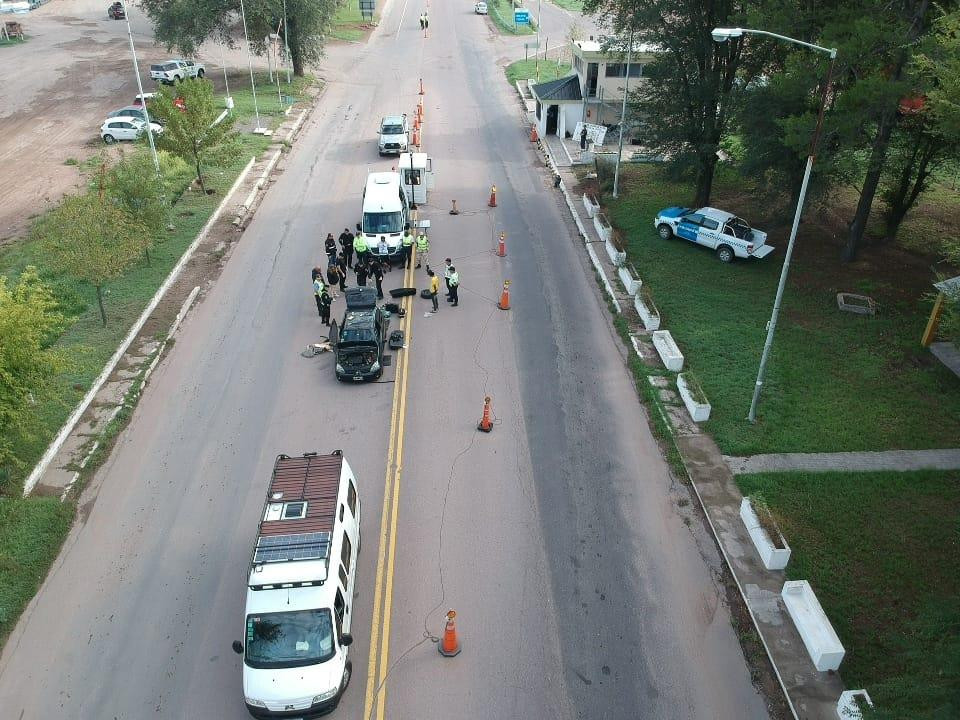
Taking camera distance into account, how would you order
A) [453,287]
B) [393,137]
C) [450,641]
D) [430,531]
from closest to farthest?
[450,641], [430,531], [453,287], [393,137]

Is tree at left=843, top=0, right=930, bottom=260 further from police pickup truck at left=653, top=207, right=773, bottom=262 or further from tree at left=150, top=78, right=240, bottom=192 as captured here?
tree at left=150, top=78, right=240, bottom=192

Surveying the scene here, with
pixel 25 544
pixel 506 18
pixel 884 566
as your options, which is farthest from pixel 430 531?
pixel 506 18

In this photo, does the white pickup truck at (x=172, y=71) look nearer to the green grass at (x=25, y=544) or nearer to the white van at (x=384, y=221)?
the white van at (x=384, y=221)

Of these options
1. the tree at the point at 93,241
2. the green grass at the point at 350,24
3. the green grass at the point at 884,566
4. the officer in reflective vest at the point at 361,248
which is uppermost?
the green grass at the point at 350,24

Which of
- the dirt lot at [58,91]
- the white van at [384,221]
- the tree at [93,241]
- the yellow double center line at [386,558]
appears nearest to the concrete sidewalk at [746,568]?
the yellow double center line at [386,558]

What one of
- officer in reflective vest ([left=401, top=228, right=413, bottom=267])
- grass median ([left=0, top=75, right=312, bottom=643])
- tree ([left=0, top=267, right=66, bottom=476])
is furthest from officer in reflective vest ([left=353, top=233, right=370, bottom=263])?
tree ([left=0, top=267, right=66, bottom=476])

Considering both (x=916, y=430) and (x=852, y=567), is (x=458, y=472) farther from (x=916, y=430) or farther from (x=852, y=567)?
(x=916, y=430)

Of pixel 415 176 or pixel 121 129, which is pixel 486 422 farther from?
pixel 121 129
